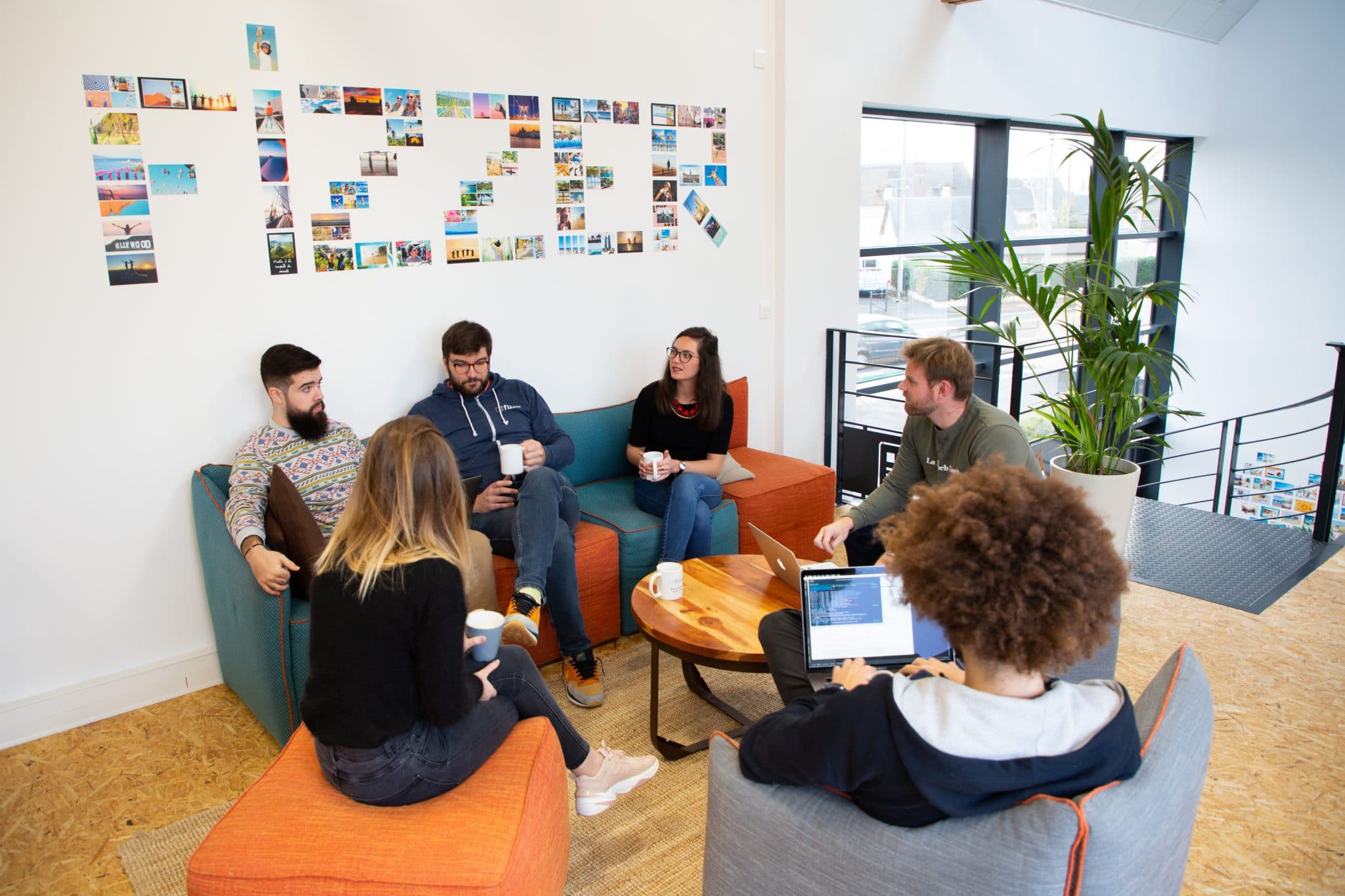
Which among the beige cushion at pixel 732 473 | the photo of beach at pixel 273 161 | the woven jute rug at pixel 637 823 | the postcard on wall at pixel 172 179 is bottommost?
the woven jute rug at pixel 637 823

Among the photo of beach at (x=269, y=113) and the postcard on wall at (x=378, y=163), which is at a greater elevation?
the photo of beach at (x=269, y=113)

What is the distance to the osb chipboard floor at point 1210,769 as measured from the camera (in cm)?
215

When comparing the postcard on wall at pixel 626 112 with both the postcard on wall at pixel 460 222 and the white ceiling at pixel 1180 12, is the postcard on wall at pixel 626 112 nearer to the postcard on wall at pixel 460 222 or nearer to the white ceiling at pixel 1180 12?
the postcard on wall at pixel 460 222

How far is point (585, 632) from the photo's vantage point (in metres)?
3.00

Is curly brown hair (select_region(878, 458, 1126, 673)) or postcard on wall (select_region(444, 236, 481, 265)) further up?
postcard on wall (select_region(444, 236, 481, 265))

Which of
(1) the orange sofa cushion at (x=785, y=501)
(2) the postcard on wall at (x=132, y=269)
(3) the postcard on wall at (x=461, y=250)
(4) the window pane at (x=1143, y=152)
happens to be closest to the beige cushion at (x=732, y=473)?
(1) the orange sofa cushion at (x=785, y=501)

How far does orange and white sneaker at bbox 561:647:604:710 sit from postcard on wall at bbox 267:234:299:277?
5.29ft

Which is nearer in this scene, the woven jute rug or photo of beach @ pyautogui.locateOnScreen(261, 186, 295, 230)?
the woven jute rug

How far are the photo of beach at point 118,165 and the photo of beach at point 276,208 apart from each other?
1.14 ft

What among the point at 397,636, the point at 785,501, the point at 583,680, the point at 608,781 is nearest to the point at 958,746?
the point at 397,636

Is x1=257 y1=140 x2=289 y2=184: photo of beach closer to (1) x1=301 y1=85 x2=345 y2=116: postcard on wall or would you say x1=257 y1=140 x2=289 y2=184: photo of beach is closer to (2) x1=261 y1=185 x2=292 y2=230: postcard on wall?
(2) x1=261 y1=185 x2=292 y2=230: postcard on wall

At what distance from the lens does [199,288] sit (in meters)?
2.88

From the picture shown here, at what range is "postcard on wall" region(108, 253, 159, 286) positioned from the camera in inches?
108

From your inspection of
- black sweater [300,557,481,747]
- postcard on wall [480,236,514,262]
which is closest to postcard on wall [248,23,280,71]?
postcard on wall [480,236,514,262]
